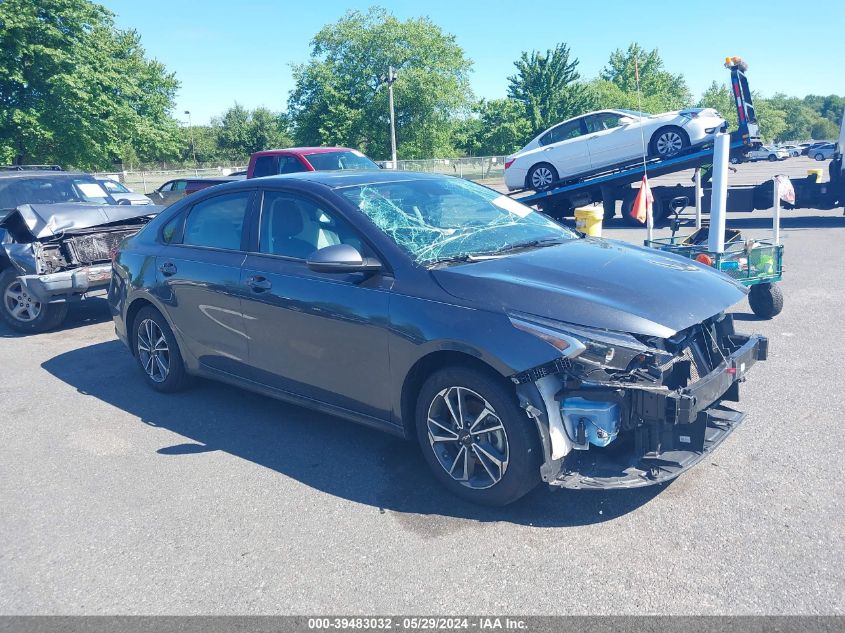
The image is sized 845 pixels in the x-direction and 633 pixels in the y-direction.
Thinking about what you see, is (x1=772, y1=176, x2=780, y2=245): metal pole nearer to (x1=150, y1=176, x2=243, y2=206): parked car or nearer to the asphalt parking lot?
the asphalt parking lot

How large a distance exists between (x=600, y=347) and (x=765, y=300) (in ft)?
16.3

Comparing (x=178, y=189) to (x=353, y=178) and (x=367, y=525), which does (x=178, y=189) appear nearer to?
(x=353, y=178)

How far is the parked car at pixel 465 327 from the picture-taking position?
3.36 m

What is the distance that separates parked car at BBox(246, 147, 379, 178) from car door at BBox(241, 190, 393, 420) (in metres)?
9.02

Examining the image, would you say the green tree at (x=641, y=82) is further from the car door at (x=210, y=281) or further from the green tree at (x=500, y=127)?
the car door at (x=210, y=281)

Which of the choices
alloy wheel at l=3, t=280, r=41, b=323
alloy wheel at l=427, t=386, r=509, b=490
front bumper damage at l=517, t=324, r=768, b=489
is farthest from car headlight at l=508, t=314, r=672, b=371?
alloy wheel at l=3, t=280, r=41, b=323

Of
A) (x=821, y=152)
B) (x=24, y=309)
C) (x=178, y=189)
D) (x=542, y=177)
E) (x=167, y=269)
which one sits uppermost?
(x=821, y=152)

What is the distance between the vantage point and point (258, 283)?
15.2 ft

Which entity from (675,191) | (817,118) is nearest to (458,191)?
(675,191)

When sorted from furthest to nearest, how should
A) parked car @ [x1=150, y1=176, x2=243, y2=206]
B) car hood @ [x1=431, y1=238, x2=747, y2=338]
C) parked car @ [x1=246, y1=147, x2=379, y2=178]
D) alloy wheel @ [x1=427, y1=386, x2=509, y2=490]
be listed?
parked car @ [x1=150, y1=176, x2=243, y2=206] → parked car @ [x1=246, y1=147, x2=379, y2=178] → alloy wheel @ [x1=427, y1=386, x2=509, y2=490] → car hood @ [x1=431, y1=238, x2=747, y2=338]

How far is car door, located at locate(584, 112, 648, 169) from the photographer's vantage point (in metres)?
15.5

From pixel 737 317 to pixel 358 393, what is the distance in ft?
17.0

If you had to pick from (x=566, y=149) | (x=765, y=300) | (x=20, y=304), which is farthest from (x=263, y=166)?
(x=765, y=300)

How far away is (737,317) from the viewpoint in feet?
25.0
